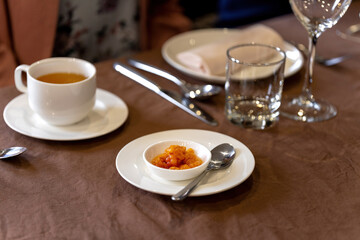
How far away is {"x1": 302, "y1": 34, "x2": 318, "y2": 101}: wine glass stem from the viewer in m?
0.90

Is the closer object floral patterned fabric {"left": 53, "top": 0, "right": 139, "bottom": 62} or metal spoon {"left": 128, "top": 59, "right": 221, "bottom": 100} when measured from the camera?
metal spoon {"left": 128, "top": 59, "right": 221, "bottom": 100}

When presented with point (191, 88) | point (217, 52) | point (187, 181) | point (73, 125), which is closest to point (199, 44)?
point (217, 52)

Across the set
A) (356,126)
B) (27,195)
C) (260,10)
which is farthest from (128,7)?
(27,195)

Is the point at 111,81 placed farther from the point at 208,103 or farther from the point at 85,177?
the point at 85,177

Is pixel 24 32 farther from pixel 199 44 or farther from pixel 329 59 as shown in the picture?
pixel 329 59

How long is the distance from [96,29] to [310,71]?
3.04ft

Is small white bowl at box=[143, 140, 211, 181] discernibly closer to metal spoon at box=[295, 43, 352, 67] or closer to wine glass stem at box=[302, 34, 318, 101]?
wine glass stem at box=[302, 34, 318, 101]

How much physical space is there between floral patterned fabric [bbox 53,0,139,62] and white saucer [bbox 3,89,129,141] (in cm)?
68

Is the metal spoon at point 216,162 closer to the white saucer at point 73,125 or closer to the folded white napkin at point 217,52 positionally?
the white saucer at point 73,125

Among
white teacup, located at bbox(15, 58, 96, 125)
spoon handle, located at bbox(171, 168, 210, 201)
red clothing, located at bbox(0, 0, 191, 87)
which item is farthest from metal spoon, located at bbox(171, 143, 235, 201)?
red clothing, located at bbox(0, 0, 191, 87)

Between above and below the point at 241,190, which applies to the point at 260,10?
below

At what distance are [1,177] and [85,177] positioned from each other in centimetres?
12

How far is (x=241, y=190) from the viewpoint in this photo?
0.66 m

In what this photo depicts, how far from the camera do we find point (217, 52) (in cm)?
106
